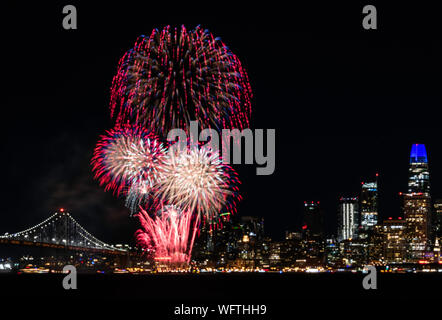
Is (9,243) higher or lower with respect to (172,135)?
lower
